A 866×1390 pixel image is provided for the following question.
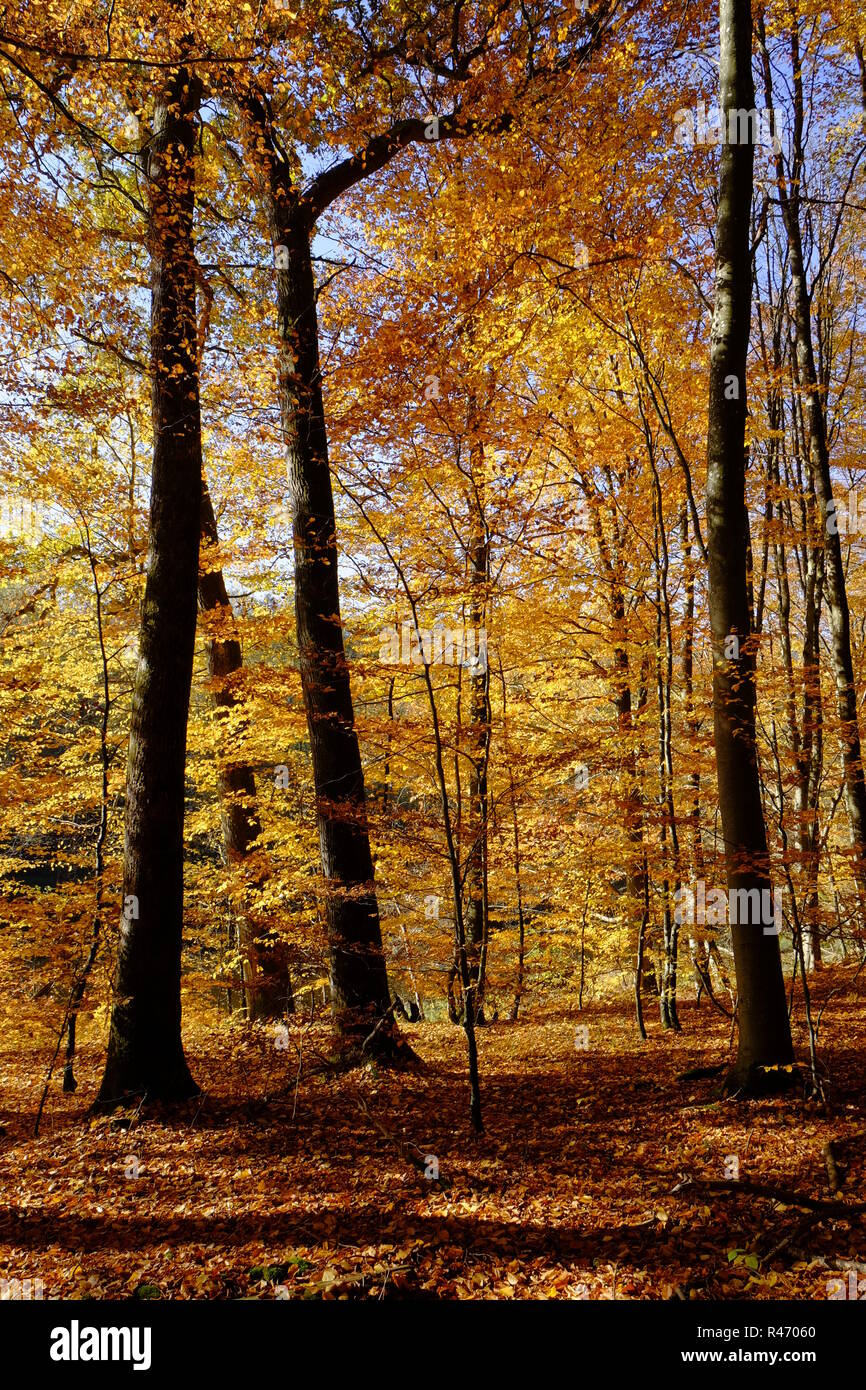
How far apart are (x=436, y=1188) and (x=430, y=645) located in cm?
433

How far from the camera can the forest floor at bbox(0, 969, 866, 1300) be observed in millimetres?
3084

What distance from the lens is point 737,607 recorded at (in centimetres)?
523

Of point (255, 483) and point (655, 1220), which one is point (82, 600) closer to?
point (255, 483)

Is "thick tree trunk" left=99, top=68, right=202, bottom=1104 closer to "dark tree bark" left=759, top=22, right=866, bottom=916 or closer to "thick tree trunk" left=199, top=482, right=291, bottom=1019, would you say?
"thick tree trunk" left=199, top=482, right=291, bottom=1019

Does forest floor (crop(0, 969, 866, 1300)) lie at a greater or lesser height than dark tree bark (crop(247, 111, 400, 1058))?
lesser

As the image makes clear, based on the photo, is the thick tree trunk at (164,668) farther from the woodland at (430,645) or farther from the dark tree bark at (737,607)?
the dark tree bark at (737,607)

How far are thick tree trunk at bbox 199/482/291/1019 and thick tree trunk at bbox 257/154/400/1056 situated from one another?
A: 8.65 ft

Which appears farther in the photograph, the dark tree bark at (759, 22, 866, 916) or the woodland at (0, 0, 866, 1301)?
the dark tree bark at (759, 22, 866, 916)

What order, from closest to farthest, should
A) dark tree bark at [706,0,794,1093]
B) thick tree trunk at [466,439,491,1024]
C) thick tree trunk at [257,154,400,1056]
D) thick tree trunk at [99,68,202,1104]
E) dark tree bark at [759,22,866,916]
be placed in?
1. dark tree bark at [706,0,794,1093]
2. thick tree trunk at [99,68,202,1104]
3. thick tree trunk at [257,154,400,1056]
4. thick tree trunk at [466,439,491,1024]
5. dark tree bark at [759,22,866,916]

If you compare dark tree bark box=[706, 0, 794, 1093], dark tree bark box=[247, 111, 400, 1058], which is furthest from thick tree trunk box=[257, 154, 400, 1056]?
dark tree bark box=[706, 0, 794, 1093]

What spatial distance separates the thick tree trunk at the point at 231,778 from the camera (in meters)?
9.90

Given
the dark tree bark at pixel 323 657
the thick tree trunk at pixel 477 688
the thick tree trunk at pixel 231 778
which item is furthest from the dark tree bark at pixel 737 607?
the thick tree trunk at pixel 231 778

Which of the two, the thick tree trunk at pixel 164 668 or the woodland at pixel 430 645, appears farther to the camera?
the thick tree trunk at pixel 164 668

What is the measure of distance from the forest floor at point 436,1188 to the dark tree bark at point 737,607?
55 centimetres
